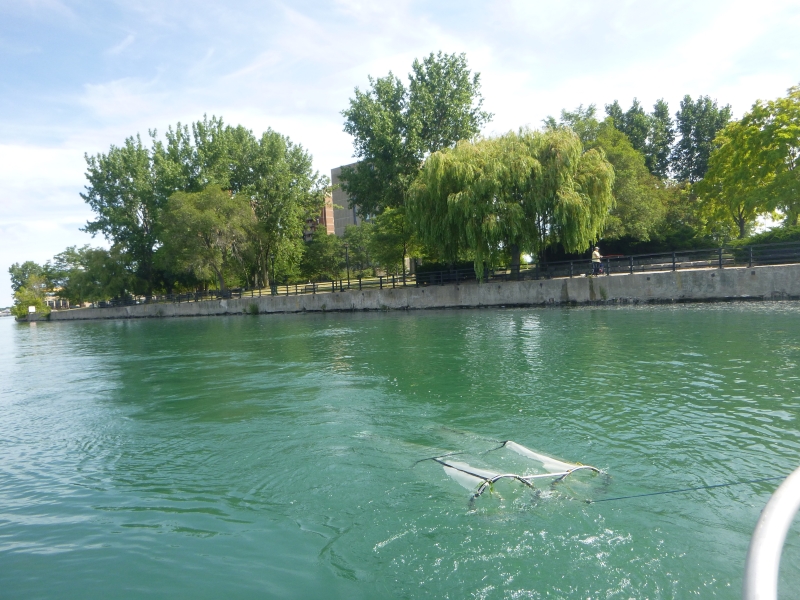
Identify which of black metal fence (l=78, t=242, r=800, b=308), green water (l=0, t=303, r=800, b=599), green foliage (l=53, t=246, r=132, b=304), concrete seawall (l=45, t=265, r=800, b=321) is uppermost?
green foliage (l=53, t=246, r=132, b=304)

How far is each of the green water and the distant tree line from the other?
20.4m

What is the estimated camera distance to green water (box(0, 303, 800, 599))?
5863 mm

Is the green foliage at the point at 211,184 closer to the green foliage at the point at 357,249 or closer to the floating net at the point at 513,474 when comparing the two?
the green foliage at the point at 357,249

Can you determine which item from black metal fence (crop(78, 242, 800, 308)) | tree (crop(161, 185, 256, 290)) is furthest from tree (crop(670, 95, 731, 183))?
tree (crop(161, 185, 256, 290))

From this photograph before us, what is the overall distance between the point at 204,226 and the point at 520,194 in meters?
31.1

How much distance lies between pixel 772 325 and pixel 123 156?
66773mm

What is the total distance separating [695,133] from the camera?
69938mm

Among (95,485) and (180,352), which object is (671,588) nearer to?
(95,485)

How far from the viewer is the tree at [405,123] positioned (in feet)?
160

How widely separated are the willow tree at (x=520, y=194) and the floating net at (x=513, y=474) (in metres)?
29.2

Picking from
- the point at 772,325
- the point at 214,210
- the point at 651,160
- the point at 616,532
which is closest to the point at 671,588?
the point at 616,532

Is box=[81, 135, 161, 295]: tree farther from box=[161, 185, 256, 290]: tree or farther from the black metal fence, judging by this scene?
the black metal fence

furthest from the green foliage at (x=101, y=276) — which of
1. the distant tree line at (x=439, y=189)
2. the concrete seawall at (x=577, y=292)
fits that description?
the concrete seawall at (x=577, y=292)

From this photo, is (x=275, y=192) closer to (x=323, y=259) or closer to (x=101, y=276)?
(x=323, y=259)
